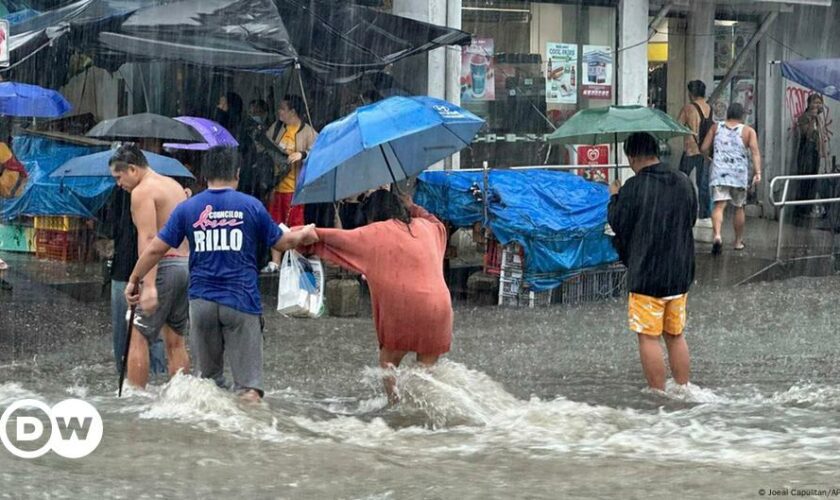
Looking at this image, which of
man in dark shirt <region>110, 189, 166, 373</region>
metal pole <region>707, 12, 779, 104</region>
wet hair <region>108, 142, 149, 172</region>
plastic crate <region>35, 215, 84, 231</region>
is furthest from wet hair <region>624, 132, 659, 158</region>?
metal pole <region>707, 12, 779, 104</region>

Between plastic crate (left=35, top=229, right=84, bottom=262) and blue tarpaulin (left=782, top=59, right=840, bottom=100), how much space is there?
30.0ft

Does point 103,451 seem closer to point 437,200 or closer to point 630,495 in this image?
point 630,495

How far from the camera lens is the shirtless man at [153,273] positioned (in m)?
8.60

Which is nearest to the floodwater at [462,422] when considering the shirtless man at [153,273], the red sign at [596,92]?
the shirtless man at [153,273]

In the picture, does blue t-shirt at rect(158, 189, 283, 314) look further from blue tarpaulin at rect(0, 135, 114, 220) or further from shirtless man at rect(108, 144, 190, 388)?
blue tarpaulin at rect(0, 135, 114, 220)

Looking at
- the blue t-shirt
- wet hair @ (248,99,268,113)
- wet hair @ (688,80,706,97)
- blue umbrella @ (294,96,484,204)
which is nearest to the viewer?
the blue t-shirt

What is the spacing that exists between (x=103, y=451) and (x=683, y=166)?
37.0ft

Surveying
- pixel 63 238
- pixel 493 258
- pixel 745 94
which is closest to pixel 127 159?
pixel 493 258

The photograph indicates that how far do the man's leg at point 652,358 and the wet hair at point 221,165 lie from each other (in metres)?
2.99

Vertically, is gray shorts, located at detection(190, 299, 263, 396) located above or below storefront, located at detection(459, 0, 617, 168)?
below

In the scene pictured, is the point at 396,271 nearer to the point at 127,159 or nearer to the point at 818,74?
the point at 127,159

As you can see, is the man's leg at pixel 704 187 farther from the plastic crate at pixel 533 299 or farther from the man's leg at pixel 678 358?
the man's leg at pixel 678 358

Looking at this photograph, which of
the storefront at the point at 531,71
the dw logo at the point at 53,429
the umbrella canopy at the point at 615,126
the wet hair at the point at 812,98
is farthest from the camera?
the wet hair at the point at 812,98

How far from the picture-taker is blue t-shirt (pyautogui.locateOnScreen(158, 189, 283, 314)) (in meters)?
7.84
